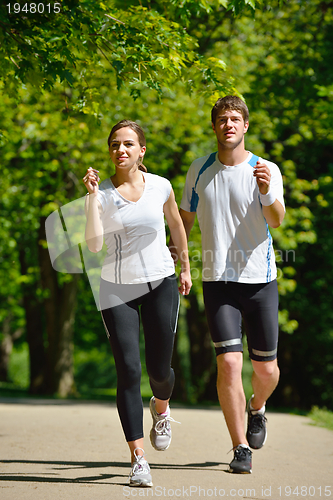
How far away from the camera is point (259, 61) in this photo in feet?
52.7

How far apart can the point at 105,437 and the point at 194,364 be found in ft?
38.6

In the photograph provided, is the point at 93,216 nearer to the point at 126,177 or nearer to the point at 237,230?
the point at 126,177

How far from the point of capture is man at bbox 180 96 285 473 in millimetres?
4410

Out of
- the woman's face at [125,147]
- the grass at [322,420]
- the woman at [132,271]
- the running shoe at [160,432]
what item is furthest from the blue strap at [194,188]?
the grass at [322,420]

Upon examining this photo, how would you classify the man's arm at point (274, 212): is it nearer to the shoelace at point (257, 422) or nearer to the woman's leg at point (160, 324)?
the woman's leg at point (160, 324)

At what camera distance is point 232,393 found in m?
4.41

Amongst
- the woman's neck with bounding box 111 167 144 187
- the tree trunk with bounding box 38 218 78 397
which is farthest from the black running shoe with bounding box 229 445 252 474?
the tree trunk with bounding box 38 218 78 397

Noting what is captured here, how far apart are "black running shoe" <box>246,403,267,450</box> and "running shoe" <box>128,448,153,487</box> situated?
127 cm

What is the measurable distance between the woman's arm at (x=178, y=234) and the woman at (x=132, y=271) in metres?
0.07

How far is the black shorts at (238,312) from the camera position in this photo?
14.6ft

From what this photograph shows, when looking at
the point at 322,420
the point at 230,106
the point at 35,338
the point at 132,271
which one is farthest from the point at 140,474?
the point at 35,338

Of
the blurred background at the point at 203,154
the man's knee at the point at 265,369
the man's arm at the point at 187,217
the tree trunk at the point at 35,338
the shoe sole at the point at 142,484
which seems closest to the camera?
the shoe sole at the point at 142,484

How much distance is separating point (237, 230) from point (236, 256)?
189 millimetres

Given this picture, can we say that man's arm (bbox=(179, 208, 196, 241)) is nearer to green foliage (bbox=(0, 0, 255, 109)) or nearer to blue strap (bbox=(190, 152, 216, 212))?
blue strap (bbox=(190, 152, 216, 212))
